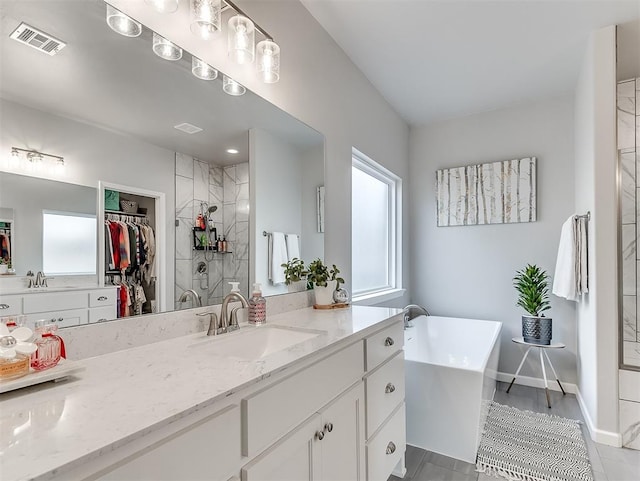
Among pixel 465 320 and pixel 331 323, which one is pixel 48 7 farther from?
pixel 465 320

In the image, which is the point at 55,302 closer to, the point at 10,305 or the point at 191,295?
the point at 10,305

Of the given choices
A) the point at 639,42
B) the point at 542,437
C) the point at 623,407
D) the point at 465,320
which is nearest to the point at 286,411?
the point at 542,437

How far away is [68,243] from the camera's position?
953 mm

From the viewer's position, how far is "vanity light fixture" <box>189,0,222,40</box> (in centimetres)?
127

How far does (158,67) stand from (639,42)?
3024mm

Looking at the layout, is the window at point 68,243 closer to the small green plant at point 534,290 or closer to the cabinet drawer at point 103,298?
the cabinet drawer at point 103,298

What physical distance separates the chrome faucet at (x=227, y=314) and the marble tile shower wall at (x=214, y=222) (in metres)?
0.08

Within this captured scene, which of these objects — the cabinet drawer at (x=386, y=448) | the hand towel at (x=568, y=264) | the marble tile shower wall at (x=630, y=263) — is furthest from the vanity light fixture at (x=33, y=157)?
the hand towel at (x=568, y=264)

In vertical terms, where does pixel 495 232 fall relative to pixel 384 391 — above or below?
above

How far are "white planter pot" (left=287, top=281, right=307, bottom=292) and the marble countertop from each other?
2.53 ft

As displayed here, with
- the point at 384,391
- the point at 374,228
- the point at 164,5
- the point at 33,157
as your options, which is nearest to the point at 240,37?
the point at 164,5

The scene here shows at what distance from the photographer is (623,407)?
217 centimetres

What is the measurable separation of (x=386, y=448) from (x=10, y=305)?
155 centimetres

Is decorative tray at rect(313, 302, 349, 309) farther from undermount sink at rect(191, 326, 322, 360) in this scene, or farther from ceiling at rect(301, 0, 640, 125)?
ceiling at rect(301, 0, 640, 125)
